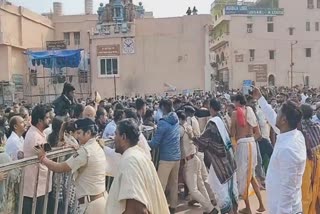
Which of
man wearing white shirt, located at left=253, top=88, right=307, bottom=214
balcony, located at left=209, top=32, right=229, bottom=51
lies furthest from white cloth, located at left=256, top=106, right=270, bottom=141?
balcony, located at left=209, top=32, right=229, bottom=51

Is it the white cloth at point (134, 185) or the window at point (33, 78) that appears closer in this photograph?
the white cloth at point (134, 185)

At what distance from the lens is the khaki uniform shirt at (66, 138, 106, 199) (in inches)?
206

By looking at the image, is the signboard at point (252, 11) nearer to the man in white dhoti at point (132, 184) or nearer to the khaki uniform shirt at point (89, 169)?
the khaki uniform shirt at point (89, 169)

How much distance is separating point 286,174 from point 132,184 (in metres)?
1.63

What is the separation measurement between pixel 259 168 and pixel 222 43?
174 ft

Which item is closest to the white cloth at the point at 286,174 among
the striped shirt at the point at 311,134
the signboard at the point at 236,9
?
the striped shirt at the point at 311,134

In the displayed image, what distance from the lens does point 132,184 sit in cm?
411

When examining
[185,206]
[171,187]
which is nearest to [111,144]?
[171,187]

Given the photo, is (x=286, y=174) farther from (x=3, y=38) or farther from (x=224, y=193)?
(x=3, y=38)

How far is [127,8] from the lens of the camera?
41312mm

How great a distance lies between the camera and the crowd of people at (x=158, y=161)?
438 cm

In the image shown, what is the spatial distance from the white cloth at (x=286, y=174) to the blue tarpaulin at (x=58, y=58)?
96.7 feet

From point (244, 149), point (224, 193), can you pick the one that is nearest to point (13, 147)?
point (224, 193)

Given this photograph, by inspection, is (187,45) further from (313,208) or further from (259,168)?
(313,208)
